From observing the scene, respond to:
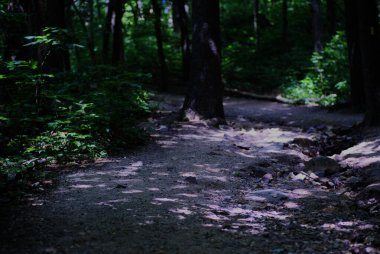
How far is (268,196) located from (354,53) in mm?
10098

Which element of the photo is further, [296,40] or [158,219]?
[296,40]

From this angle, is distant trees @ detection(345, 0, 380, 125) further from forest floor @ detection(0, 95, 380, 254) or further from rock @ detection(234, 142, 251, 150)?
rock @ detection(234, 142, 251, 150)

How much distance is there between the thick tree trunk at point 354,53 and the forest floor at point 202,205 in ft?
17.9

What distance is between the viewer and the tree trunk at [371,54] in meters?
10.8

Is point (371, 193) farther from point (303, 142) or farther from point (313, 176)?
point (303, 142)

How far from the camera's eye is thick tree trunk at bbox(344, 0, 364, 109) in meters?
14.6

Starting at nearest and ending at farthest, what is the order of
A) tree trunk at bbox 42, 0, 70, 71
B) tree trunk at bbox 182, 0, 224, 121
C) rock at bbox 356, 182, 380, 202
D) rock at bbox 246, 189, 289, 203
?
1. rock at bbox 356, 182, 380, 202
2. rock at bbox 246, 189, 289, 203
3. tree trunk at bbox 42, 0, 70, 71
4. tree trunk at bbox 182, 0, 224, 121

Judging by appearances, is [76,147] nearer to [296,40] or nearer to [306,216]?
[306,216]

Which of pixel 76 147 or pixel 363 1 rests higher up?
pixel 363 1

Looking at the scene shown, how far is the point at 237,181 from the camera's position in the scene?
23.5 feet

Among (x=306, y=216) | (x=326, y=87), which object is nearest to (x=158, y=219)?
(x=306, y=216)

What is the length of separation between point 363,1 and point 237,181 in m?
6.43

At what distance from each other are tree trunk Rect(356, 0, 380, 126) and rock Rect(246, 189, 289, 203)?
5.52 m

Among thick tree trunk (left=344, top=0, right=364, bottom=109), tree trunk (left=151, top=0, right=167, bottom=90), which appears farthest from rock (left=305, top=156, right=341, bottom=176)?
tree trunk (left=151, top=0, right=167, bottom=90)
